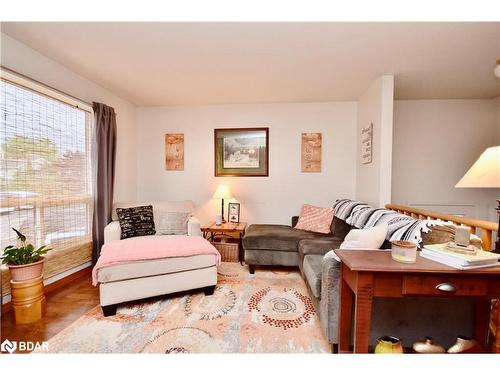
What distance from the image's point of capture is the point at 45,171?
2.30 metres

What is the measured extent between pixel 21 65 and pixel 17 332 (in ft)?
7.09

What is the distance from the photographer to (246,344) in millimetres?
1600

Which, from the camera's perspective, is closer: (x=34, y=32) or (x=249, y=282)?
A: (x=34, y=32)

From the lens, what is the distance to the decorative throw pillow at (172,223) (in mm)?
2943

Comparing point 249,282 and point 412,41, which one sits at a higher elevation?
point 412,41

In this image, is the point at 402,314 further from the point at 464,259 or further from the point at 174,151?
the point at 174,151

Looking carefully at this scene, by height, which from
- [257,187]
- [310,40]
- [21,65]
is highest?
[310,40]

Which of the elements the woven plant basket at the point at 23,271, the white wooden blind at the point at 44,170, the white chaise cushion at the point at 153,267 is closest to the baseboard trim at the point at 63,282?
the white wooden blind at the point at 44,170

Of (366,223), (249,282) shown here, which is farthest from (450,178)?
(249,282)

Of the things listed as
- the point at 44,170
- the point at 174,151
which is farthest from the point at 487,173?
the point at 174,151

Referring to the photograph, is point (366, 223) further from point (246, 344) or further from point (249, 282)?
point (246, 344)

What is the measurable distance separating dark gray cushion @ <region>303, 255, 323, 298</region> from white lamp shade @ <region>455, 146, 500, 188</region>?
1105mm
